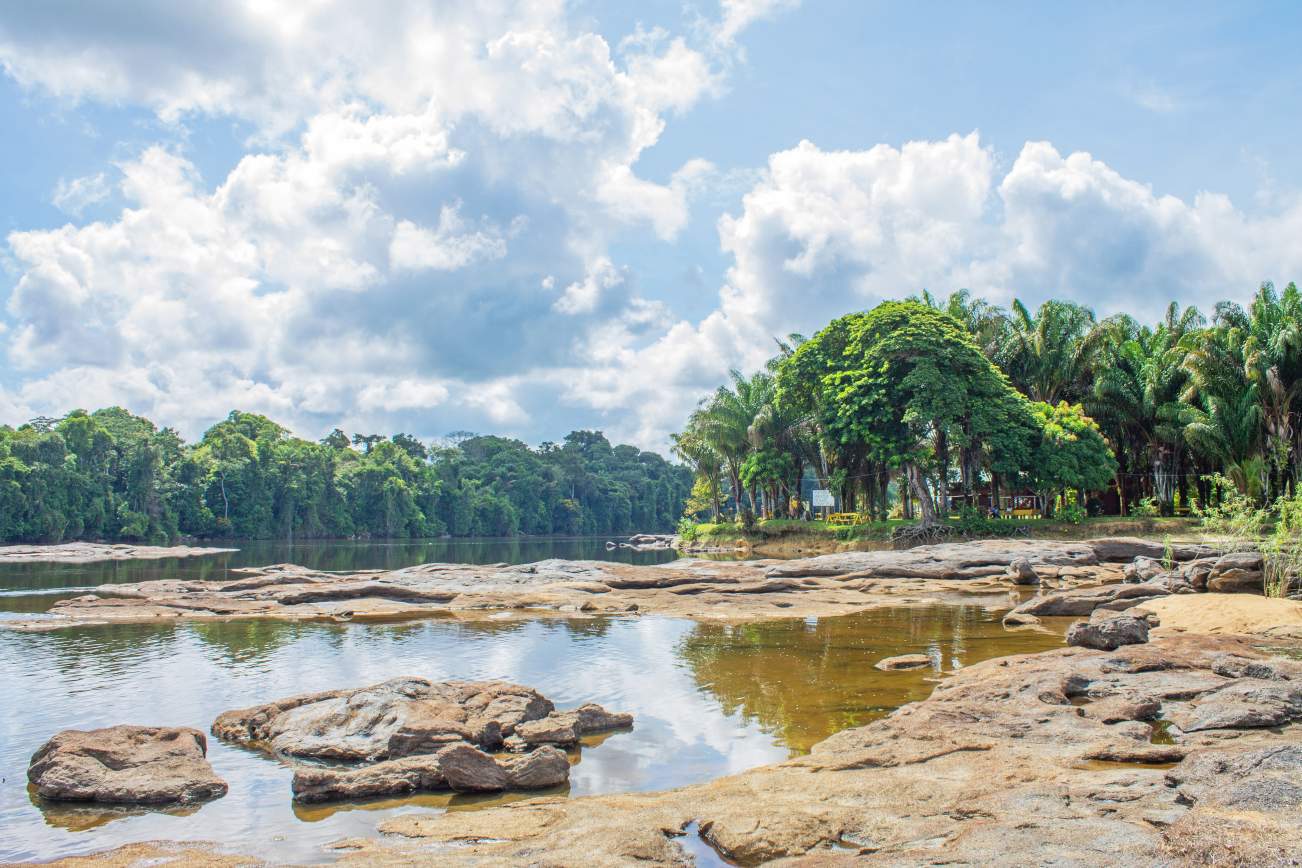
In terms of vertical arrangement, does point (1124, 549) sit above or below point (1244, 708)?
below

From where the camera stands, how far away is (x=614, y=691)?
1410 centimetres

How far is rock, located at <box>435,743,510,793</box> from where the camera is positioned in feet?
28.3

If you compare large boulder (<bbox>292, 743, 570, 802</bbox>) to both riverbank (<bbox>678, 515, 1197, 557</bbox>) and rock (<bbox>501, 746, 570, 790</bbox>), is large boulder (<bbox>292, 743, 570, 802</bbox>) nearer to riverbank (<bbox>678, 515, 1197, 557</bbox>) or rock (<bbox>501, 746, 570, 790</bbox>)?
rock (<bbox>501, 746, 570, 790</bbox>)

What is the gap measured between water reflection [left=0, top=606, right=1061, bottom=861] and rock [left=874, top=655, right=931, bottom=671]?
32cm

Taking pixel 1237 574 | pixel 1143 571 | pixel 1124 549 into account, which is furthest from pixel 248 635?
pixel 1124 549

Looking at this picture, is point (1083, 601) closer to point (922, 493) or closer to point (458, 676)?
point (458, 676)

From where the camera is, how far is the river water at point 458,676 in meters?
8.27

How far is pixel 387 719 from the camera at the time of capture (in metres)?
10.6

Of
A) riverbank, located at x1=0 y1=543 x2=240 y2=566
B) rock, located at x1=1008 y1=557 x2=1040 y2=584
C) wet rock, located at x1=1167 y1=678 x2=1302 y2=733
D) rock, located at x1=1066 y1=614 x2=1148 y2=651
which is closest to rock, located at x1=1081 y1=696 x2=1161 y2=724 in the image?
wet rock, located at x1=1167 y1=678 x2=1302 y2=733

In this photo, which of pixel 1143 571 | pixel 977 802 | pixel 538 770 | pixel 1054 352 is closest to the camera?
pixel 977 802

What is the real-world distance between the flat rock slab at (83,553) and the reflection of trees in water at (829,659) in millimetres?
52768

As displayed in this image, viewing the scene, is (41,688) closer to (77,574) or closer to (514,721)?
(514,721)

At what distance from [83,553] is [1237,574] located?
67.7 meters

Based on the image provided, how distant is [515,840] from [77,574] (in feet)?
149
